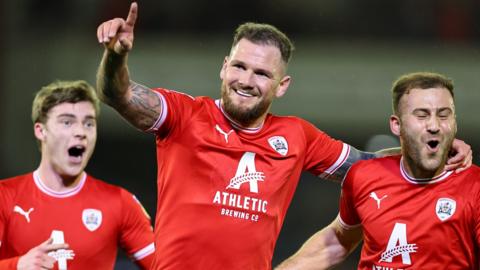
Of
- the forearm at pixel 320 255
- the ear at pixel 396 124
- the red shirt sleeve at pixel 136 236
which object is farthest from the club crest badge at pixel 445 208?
the red shirt sleeve at pixel 136 236

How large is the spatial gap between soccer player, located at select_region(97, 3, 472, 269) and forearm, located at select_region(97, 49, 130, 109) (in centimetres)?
1

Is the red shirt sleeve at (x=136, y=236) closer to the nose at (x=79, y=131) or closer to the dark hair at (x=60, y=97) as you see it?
the nose at (x=79, y=131)

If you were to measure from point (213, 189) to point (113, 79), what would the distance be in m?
0.74

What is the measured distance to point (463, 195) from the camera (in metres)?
4.13

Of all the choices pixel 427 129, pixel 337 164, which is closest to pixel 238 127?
pixel 337 164

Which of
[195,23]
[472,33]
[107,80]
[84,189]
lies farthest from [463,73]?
[107,80]

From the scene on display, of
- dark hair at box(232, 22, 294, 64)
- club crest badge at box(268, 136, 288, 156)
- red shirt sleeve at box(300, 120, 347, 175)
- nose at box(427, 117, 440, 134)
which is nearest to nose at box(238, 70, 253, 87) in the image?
dark hair at box(232, 22, 294, 64)

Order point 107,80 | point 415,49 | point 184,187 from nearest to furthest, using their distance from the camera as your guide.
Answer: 1. point 107,80
2. point 184,187
3. point 415,49

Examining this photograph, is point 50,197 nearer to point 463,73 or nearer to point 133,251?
point 133,251

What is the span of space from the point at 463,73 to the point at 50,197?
7.70 metres

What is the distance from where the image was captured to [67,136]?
5.14 meters

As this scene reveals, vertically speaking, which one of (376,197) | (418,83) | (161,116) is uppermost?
(418,83)

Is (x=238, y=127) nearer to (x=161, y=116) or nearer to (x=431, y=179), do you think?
(x=161, y=116)

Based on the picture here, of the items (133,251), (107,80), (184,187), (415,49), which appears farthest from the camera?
(415,49)
